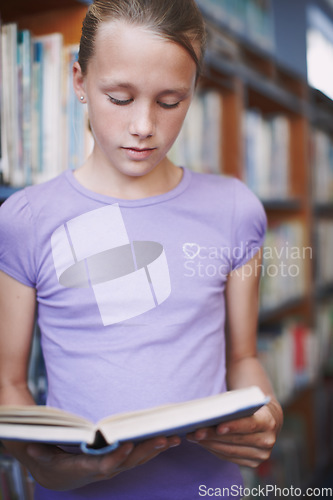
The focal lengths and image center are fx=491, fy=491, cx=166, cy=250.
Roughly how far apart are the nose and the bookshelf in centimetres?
83

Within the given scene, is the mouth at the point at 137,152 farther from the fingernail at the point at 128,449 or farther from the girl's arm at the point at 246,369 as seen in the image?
the fingernail at the point at 128,449

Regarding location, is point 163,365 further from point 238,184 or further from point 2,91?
point 2,91

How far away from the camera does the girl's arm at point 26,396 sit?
1.88 ft

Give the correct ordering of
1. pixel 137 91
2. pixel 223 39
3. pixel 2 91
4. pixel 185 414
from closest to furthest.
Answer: pixel 185 414
pixel 137 91
pixel 2 91
pixel 223 39

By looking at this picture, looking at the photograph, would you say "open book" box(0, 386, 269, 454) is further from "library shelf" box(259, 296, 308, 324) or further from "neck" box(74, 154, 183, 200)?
"library shelf" box(259, 296, 308, 324)

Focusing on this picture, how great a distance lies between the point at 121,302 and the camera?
0.67 metres

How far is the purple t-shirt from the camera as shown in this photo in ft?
2.18

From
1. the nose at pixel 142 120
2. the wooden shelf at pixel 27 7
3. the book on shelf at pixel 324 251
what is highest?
the wooden shelf at pixel 27 7

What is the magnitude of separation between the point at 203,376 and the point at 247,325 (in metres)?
0.13

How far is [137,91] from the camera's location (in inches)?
23.5

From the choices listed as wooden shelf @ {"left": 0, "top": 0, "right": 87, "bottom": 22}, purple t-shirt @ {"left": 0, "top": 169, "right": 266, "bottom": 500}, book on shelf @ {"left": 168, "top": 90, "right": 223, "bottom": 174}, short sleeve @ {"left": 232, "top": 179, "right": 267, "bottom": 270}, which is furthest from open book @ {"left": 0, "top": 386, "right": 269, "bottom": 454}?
book on shelf @ {"left": 168, "top": 90, "right": 223, "bottom": 174}

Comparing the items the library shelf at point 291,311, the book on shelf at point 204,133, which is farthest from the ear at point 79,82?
the library shelf at point 291,311

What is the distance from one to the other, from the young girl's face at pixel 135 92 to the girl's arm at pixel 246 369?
9.7 inches

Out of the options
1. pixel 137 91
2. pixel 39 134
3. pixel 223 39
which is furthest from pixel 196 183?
pixel 223 39
